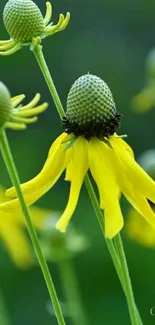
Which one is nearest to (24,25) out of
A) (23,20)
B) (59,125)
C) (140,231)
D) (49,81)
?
(23,20)

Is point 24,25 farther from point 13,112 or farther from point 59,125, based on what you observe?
point 59,125

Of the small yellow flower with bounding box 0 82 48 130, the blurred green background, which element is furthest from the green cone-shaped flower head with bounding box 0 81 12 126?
the blurred green background

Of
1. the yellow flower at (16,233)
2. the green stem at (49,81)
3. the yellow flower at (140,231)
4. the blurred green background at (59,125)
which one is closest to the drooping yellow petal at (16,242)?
the yellow flower at (16,233)

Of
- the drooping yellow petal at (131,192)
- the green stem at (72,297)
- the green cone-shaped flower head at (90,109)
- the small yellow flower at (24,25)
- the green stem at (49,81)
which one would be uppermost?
the small yellow flower at (24,25)

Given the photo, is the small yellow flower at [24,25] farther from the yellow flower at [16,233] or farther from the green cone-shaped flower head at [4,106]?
the yellow flower at [16,233]

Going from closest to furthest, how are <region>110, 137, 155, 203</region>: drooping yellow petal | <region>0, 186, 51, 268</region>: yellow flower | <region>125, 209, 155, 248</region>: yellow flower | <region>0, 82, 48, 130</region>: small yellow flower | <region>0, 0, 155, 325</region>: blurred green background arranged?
1. <region>0, 82, 48, 130</region>: small yellow flower
2. <region>110, 137, 155, 203</region>: drooping yellow petal
3. <region>125, 209, 155, 248</region>: yellow flower
4. <region>0, 186, 51, 268</region>: yellow flower
5. <region>0, 0, 155, 325</region>: blurred green background

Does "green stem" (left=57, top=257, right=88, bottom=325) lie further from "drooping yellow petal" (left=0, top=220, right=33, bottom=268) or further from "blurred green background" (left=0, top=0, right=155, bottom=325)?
"blurred green background" (left=0, top=0, right=155, bottom=325)
